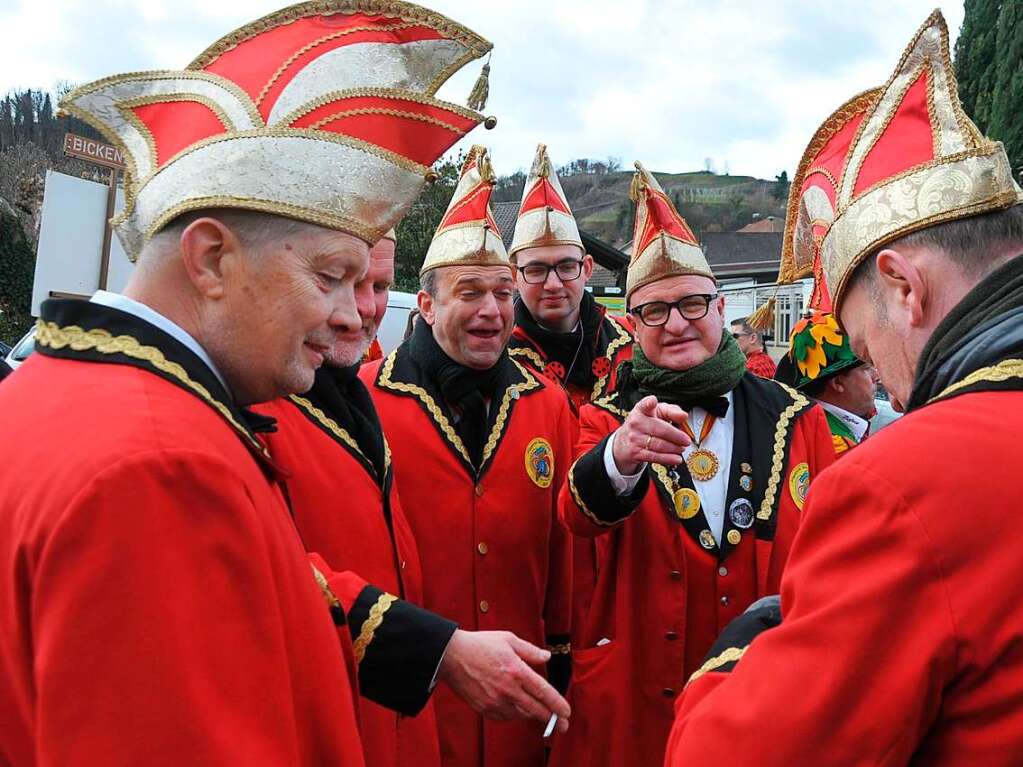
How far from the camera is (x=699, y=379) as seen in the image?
2.79 metres

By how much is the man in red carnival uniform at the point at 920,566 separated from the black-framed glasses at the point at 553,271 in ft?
9.03

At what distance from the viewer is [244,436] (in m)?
1.33

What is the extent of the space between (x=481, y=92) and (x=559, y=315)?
8.02 ft

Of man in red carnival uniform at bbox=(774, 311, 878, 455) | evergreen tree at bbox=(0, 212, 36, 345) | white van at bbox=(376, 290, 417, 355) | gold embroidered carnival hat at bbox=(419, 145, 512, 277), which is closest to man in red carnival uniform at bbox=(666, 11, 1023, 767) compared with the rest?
gold embroidered carnival hat at bbox=(419, 145, 512, 277)

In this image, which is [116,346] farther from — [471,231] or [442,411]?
[471,231]

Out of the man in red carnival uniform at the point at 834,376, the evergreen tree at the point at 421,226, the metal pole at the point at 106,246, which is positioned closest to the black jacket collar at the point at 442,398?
the man in red carnival uniform at the point at 834,376

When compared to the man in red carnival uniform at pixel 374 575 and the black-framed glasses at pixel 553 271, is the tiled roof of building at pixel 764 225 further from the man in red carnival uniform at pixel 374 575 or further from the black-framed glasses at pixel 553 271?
the man in red carnival uniform at pixel 374 575

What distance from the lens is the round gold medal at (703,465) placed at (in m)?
2.76

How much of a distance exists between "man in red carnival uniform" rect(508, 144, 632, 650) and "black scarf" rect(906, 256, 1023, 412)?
273 centimetres

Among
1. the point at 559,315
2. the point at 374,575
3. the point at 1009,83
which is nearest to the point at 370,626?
the point at 374,575

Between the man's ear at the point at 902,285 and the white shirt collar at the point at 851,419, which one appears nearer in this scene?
the man's ear at the point at 902,285

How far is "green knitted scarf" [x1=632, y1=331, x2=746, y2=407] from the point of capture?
279 cm

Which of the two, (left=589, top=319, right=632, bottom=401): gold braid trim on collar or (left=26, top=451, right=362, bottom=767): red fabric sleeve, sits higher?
(left=589, top=319, right=632, bottom=401): gold braid trim on collar

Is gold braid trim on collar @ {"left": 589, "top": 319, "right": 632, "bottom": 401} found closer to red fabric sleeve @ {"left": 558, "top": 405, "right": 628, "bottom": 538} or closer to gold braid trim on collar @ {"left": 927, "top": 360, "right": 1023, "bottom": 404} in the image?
red fabric sleeve @ {"left": 558, "top": 405, "right": 628, "bottom": 538}
